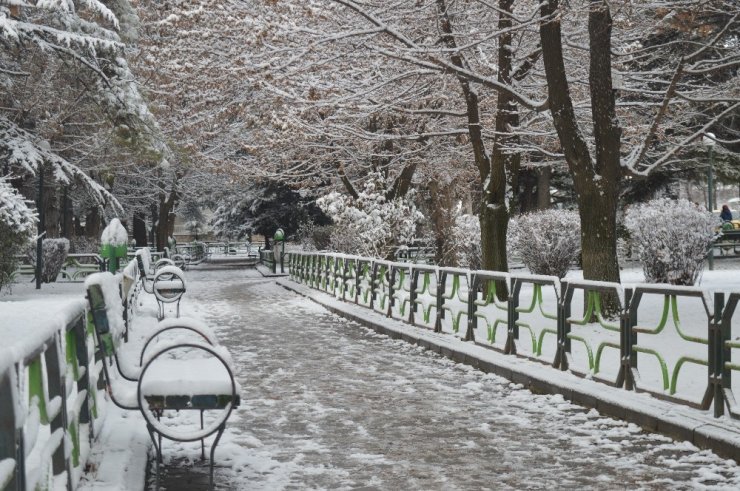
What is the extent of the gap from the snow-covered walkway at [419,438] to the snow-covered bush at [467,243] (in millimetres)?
15882

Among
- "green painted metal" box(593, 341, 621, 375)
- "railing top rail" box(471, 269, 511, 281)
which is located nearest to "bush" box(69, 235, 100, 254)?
"railing top rail" box(471, 269, 511, 281)

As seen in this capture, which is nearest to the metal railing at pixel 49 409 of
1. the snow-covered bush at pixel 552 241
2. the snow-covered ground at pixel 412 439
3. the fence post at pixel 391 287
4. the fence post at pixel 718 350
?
the snow-covered ground at pixel 412 439

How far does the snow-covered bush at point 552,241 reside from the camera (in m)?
24.8

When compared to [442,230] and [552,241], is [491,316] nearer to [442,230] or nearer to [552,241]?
[552,241]

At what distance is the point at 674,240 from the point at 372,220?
961 centimetres

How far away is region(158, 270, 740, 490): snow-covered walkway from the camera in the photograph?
21.5 feet

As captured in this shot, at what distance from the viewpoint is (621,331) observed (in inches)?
367

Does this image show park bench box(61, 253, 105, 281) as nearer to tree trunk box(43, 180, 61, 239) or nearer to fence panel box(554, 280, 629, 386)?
tree trunk box(43, 180, 61, 239)

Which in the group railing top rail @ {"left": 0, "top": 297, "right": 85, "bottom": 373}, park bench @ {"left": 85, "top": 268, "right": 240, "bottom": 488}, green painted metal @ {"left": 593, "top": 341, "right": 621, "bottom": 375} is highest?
railing top rail @ {"left": 0, "top": 297, "right": 85, "bottom": 373}

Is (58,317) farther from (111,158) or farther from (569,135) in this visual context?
(111,158)

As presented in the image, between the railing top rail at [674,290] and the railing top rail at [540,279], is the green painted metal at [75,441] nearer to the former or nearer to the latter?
the railing top rail at [674,290]

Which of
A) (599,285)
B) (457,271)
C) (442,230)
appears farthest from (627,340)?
(442,230)

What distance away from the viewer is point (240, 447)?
7.45m

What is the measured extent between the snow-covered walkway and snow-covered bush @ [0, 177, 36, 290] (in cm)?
1039
